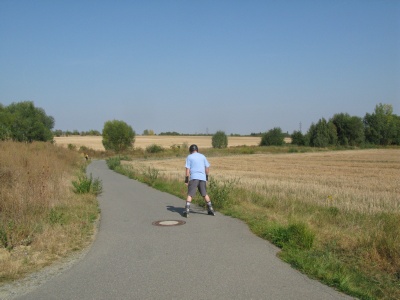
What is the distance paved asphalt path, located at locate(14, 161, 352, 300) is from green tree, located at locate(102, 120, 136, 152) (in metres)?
64.5

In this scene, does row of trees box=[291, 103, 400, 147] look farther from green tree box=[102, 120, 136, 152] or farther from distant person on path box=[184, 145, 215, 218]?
distant person on path box=[184, 145, 215, 218]

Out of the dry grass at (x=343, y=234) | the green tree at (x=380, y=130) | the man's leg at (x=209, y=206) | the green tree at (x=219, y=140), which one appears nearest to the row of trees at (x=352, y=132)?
the green tree at (x=380, y=130)

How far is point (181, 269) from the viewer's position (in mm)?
5348

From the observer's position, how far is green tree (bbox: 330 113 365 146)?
82188mm

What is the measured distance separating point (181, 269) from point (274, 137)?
7768 cm

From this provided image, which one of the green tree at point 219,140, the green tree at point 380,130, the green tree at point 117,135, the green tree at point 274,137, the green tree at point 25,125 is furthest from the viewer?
the green tree at point 380,130

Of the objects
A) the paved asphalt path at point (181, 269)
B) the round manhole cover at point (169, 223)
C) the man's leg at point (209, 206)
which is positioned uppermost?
the man's leg at point (209, 206)

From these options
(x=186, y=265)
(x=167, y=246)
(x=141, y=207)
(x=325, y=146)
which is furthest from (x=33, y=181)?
(x=325, y=146)

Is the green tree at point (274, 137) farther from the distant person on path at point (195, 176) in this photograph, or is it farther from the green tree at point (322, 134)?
the distant person on path at point (195, 176)

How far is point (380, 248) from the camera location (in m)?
5.84

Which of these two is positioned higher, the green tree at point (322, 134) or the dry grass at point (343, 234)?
the green tree at point (322, 134)

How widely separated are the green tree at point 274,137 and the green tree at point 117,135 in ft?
100

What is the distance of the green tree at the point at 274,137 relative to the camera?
80688mm

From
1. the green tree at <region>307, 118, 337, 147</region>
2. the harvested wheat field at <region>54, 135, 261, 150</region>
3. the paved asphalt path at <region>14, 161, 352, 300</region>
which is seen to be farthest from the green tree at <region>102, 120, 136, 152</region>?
the paved asphalt path at <region>14, 161, 352, 300</region>
